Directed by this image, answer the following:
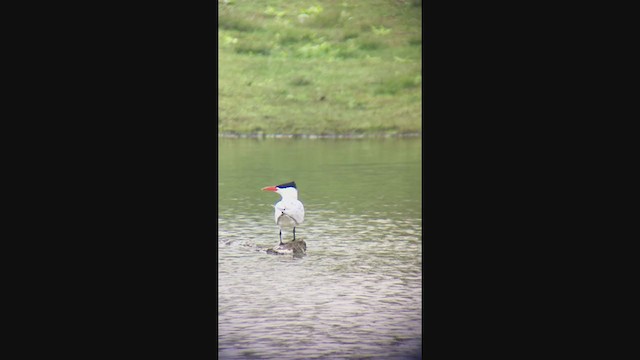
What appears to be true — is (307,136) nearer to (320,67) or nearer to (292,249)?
(320,67)

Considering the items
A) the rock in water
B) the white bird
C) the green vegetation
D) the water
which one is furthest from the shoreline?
the white bird

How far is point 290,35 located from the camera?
7.11 meters

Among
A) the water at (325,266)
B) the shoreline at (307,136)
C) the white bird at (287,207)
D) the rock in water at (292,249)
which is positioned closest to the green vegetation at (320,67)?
the shoreline at (307,136)

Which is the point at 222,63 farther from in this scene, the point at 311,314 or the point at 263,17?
the point at 311,314

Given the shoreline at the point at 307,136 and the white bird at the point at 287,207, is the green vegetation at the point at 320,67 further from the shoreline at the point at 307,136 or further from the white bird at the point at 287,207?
the white bird at the point at 287,207

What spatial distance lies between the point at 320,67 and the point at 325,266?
4.11 metres

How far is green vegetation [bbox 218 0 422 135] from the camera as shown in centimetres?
665

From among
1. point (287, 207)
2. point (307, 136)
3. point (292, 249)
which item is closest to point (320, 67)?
point (307, 136)

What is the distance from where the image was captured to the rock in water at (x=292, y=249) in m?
3.18

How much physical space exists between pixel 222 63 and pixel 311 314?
459cm

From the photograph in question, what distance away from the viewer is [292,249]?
3189 millimetres

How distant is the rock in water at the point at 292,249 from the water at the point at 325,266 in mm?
25
